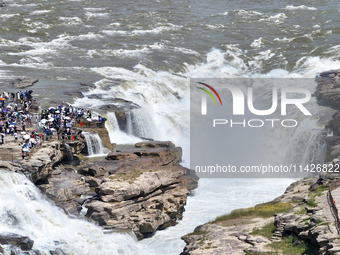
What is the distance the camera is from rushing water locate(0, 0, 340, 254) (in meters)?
71.2

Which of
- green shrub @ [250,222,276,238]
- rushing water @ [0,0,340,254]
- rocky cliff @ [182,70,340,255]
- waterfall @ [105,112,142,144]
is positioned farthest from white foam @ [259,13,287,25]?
green shrub @ [250,222,276,238]

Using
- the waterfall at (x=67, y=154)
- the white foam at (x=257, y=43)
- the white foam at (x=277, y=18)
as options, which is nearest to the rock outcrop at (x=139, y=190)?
the waterfall at (x=67, y=154)

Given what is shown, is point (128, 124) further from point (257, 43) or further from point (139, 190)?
point (257, 43)

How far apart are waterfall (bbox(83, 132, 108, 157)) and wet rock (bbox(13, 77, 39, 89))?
1690cm

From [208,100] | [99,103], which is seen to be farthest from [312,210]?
[208,100]

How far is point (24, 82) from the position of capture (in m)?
80.1

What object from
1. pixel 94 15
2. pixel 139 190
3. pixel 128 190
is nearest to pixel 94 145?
pixel 139 190

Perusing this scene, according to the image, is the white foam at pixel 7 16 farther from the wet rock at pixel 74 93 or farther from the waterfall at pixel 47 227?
the waterfall at pixel 47 227

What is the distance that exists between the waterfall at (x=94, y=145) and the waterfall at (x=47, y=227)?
42.5 feet

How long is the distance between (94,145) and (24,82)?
1929 centimetres

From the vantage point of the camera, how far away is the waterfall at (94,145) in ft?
209

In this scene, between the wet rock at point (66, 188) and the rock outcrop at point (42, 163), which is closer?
the wet rock at point (66, 188)

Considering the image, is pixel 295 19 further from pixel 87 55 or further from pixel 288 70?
pixel 87 55

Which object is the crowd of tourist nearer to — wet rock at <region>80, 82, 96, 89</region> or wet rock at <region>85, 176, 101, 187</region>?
Result: wet rock at <region>85, 176, 101, 187</region>
